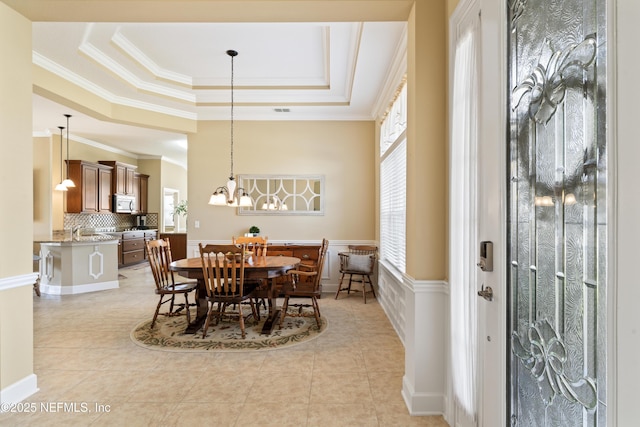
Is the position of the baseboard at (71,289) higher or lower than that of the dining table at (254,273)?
lower

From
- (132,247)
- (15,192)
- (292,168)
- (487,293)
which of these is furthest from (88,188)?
(487,293)

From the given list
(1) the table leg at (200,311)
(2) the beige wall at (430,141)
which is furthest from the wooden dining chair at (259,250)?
(2) the beige wall at (430,141)

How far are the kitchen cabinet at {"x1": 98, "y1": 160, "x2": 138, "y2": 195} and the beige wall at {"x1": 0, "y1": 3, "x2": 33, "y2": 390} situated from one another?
649 centimetres

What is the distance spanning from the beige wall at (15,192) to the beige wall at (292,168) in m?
3.45

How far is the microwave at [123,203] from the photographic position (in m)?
8.39

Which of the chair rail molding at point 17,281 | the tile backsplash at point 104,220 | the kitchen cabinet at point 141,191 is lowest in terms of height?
the chair rail molding at point 17,281

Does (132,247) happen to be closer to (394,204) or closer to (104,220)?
(104,220)

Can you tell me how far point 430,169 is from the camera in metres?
2.27

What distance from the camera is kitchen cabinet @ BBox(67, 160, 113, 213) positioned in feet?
24.1

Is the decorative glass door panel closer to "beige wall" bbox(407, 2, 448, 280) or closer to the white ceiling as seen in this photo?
"beige wall" bbox(407, 2, 448, 280)

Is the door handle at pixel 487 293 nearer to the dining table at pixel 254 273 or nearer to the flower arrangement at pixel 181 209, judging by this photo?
the dining table at pixel 254 273

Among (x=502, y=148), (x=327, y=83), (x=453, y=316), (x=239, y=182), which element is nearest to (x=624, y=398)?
(x=502, y=148)

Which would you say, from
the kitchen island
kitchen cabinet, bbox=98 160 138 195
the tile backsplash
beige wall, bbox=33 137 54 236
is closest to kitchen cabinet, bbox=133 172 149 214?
kitchen cabinet, bbox=98 160 138 195

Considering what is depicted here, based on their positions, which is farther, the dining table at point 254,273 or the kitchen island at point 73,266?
the kitchen island at point 73,266
